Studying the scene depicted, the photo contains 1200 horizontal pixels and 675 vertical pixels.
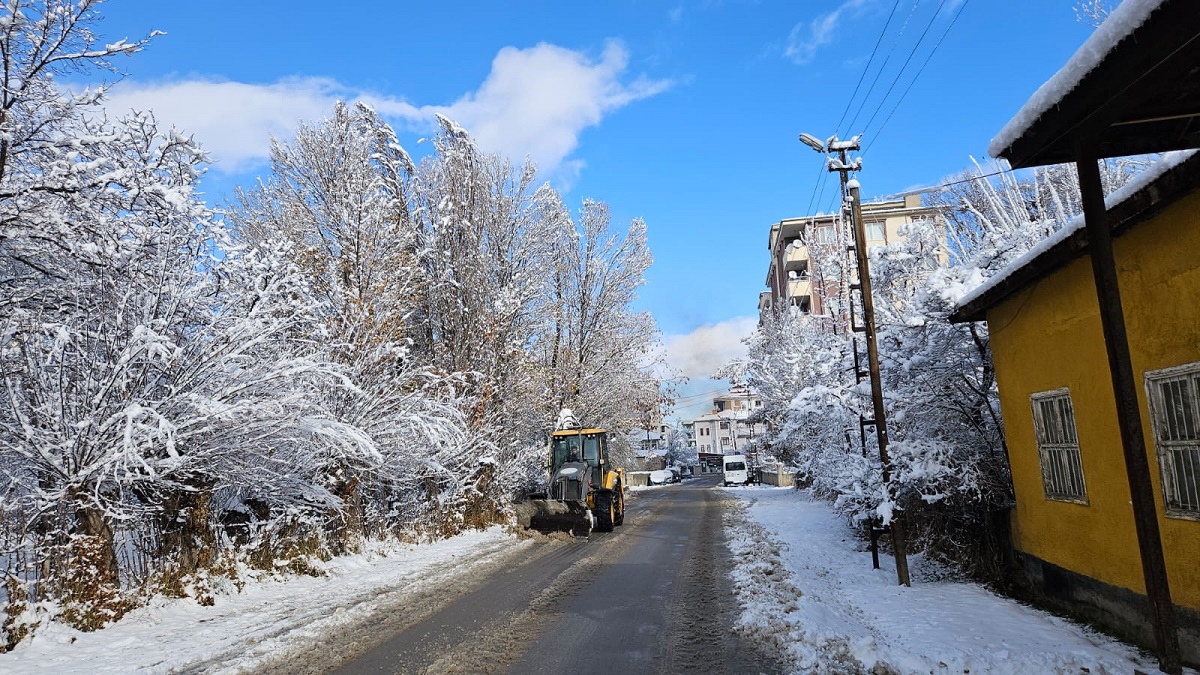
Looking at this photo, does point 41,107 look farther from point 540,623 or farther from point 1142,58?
point 1142,58

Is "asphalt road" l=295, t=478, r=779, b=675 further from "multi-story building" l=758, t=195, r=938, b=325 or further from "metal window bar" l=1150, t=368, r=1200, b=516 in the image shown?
"multi-story building" l=758, t=195, r=938, b=325

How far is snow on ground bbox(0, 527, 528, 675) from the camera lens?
7176mm

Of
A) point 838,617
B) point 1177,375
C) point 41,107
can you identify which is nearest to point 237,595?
point 41,107

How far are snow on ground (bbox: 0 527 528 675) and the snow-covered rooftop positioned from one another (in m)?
7.85

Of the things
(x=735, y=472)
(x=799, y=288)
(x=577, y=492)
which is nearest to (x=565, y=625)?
(x=577, y=492)

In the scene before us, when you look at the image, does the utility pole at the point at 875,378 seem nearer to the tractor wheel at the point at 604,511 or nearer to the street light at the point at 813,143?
the street light at the point at 813,143

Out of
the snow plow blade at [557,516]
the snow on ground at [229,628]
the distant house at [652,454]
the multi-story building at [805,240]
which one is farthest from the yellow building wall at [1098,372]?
the distant house at [652,454]

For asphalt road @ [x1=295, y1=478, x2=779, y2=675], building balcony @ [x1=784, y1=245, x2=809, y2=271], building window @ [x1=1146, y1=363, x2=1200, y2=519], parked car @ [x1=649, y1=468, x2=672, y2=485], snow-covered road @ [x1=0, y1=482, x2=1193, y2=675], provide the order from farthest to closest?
parked car @ [x1=649, y1=468, x2=672, y2=485] → building balcony @ [x1=784, y1=245, x2=809, y2=271] → asphalt road @ [x1=295, y1=478, x2=779, y2=675] → snow-covered road @ [x1=0, y1=482, x2=1193, y2=675] → building window @ [x1=1146, y1=363, x2=1200, y2=519]

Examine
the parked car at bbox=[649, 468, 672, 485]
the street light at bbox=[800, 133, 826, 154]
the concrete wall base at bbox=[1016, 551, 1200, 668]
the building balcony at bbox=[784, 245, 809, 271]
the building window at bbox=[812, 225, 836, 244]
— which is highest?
the building balcony at bbox=[784, 245, 809, 271]

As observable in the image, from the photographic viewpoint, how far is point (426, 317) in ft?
71.5

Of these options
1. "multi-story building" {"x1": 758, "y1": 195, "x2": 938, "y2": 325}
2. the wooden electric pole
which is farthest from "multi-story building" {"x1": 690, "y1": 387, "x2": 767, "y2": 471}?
the wooden electric pole

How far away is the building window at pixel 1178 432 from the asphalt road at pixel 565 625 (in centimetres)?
370

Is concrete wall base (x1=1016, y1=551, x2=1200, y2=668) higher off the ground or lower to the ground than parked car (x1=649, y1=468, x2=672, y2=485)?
higher

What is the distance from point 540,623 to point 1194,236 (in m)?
7.37
